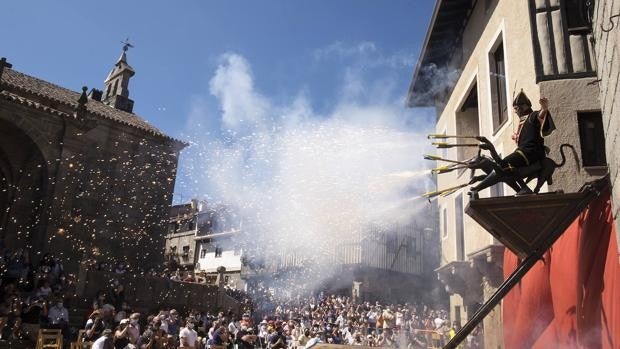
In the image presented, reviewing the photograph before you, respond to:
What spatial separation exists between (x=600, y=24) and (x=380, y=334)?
13840 mm

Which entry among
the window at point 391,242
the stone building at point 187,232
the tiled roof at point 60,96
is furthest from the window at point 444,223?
the stone building at point 187,232

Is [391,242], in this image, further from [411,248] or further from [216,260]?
[216,260]

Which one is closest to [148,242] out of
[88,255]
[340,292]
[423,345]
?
[88,255]

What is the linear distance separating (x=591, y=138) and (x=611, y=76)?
214 inches

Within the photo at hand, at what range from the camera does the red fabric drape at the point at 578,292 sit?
330 centimetres

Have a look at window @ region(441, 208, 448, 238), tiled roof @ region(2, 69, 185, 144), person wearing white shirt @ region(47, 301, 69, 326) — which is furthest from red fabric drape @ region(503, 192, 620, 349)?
tiled roof @ region(2, 69, 185, 144)

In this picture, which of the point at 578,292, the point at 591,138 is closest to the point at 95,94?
the point at 591,138

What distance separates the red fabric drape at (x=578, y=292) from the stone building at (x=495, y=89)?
2.02 meters

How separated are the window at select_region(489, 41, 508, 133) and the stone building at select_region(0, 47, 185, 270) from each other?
18.3 metres

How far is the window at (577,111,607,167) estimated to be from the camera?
7.83 metres

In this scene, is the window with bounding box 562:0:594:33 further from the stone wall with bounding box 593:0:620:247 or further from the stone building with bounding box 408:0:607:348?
the stone wall with bounding box 593:0:620:247

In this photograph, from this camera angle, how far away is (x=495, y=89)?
35.4 ft

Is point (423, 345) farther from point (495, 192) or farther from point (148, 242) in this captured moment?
point (148, 242)

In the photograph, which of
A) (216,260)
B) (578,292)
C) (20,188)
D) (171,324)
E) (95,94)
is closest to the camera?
(578,292)
